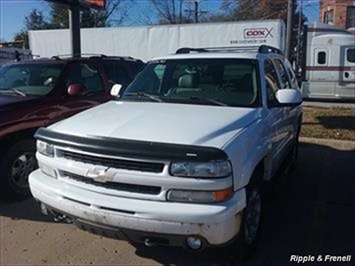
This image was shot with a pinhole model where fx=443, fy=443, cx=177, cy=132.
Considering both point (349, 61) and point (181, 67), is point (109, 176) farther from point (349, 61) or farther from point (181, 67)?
point (349, 61)

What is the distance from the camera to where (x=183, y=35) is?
60.3 feet

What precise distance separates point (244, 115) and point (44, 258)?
221 cm

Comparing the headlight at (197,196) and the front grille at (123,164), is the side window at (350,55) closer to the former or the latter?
the headlight at (197,196)

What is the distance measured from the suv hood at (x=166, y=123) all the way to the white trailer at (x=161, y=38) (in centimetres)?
1327

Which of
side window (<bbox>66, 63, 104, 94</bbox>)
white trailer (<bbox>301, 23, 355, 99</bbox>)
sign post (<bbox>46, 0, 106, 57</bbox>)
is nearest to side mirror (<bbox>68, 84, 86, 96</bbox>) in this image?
side window (<bbox>66, 63, 104, 94</bbox>)

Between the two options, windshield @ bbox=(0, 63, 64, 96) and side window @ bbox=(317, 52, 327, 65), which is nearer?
windshield @ bbox=(0, 63, 64, 96)

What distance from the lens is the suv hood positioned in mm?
3439

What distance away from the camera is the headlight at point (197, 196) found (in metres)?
3.21

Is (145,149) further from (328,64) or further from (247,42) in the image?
(328,64)

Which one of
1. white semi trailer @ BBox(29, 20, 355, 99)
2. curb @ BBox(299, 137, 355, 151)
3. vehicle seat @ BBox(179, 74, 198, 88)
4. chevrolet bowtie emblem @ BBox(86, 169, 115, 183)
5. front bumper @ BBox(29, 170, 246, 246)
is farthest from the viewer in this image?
white semi trailer @ BBox(29, 20, 355, 99)

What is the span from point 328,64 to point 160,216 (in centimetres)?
1725

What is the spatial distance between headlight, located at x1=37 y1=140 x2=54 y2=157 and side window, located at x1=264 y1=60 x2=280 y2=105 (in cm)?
223

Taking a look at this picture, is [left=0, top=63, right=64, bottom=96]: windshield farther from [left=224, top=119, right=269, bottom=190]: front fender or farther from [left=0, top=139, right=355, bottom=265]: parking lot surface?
[left=224, top=119, right=269, bottom=190]: front fender

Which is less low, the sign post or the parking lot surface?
the sign post
